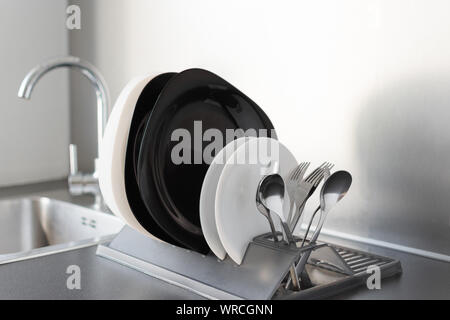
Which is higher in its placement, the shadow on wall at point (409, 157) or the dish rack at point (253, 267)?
the shadow on wall at point (409, 157)

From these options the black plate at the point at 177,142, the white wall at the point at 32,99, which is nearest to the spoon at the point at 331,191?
the black plate at the point at 177,142

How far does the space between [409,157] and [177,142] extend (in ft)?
1.36

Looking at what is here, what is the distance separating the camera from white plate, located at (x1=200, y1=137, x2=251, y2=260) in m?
0.81

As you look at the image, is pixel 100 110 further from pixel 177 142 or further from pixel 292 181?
pixel 292 181

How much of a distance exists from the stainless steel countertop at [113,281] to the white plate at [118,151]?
0.10m

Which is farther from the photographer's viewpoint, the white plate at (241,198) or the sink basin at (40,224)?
the sink basin at (40,224)

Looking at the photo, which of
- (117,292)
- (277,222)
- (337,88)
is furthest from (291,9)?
(117,292)

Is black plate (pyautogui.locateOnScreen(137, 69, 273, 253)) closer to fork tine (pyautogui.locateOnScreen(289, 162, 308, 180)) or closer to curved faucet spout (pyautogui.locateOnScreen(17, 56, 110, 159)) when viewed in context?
fork tine (pyautogui.locateOnScreen(289, 162, 308, 180))

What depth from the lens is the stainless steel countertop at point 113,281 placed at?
783 millimetres

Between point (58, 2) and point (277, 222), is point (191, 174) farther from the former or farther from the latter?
point (58, 2)

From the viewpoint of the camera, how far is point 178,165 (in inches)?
34.8

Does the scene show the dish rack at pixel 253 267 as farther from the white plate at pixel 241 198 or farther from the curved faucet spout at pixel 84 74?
the curved faucet spout at pixel 84 74

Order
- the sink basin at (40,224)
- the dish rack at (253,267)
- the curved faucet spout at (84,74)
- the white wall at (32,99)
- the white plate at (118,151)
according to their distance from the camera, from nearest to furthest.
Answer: the dish rack at (253,267) → the white plate at (118,151) → the curved faucet spout at (84,74) → the sink basin at (40,224) → the white wall at (32,99)

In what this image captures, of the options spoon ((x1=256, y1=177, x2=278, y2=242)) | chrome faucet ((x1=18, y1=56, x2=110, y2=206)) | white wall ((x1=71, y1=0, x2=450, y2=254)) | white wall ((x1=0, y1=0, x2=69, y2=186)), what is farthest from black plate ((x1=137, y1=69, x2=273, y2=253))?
white wall ((x1=0, y1=0, x2=69, y2=186))
